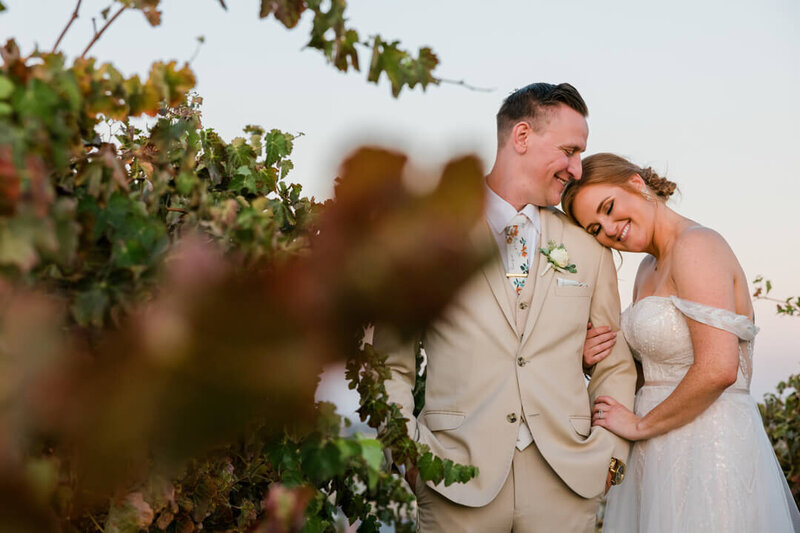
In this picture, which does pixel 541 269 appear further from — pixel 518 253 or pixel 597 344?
pixel 597 344

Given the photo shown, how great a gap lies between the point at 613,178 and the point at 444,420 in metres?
1.29

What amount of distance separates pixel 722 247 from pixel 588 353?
2.28 ft

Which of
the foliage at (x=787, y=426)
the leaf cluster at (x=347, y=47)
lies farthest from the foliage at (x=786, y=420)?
the leaf cluster at (x=347, y=47)

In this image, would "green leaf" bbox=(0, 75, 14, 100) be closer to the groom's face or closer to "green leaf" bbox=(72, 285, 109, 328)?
"green leaf" bbox=(72, 285, 109, 328)

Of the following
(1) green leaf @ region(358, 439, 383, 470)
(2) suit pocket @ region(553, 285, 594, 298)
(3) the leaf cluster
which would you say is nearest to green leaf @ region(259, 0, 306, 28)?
(3) the leaf cluster

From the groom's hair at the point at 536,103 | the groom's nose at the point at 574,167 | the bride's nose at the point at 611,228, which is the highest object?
the groom's hair at the point at 536,103

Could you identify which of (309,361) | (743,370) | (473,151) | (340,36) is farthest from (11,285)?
(743,370)

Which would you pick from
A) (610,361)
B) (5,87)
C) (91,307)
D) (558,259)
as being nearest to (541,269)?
(558,259)

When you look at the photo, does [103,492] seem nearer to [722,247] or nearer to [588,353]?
[588,353]

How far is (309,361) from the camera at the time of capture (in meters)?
0.64

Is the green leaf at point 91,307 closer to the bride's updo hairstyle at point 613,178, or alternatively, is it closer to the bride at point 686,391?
the bride at point 686,391

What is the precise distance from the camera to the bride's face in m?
3.31

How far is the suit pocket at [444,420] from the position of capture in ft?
9.73

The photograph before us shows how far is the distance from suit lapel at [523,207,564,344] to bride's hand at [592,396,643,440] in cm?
46
